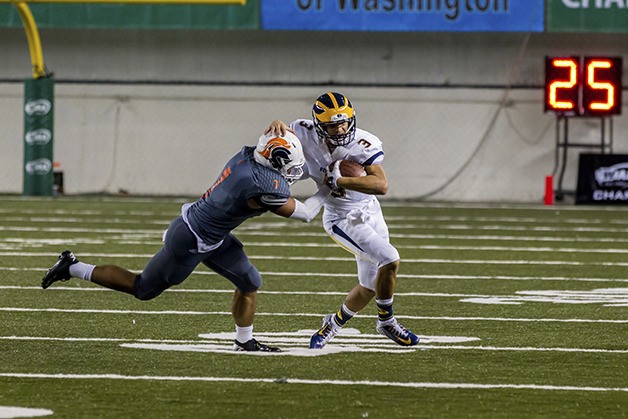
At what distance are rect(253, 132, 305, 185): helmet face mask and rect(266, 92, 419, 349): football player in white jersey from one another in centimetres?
38

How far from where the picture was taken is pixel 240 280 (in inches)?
278

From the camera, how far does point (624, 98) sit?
21.7 meters

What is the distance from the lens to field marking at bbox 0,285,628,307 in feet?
31.0

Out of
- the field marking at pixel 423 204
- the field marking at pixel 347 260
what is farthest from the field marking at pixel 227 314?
the field marking at pixel 423 204

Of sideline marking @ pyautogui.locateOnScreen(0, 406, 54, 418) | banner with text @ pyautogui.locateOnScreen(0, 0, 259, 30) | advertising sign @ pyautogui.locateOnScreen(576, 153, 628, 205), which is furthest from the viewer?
banner with text @ pyautogui.locateOnScreen(0, 0, 259, 30)

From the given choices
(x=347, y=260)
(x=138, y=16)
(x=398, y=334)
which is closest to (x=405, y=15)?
(x=138, y=16)

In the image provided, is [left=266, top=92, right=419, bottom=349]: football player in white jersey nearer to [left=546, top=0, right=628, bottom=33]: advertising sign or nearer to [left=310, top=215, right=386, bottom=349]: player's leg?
[left=310, top=215, right=386, bottom=349]: player's leg

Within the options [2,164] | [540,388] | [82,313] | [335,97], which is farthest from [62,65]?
[540,388]

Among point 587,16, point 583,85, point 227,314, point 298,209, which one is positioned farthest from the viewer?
point 587,16

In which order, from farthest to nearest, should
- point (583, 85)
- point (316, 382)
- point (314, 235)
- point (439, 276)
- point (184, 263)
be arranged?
1. point (583, 85)
2. point (314, 235)
3. point (439, 276)
4. point (184, 263)
5. point (316, 382)

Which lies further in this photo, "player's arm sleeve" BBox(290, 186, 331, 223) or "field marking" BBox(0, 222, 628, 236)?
"field marking" BBox(0, 222, 628, 236)

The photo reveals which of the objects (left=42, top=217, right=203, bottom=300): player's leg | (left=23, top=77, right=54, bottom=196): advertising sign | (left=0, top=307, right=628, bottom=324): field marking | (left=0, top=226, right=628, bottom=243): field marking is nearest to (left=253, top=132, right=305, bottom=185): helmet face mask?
(left=42, top=217, right=203, bottom=300): player's leg

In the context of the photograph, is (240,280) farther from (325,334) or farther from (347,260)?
(347,260)

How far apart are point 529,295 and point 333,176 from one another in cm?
320
